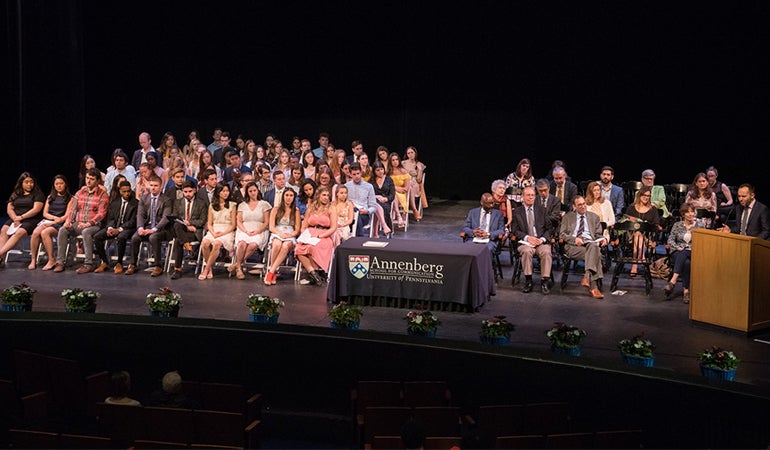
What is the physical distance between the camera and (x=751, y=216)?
9.91 metres

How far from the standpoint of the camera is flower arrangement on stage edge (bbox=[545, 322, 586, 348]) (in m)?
7.07

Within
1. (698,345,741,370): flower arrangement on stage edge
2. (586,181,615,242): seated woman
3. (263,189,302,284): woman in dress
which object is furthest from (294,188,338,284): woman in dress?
(698,345,741,370): flower arrangement on stage edge

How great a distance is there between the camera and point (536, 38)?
49.8 feet

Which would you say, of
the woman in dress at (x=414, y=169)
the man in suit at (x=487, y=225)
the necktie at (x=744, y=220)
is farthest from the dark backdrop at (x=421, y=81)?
the man in suit at (x=487, y=225)

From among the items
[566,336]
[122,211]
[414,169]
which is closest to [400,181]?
[414,169]

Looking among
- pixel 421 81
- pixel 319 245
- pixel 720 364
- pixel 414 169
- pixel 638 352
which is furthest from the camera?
pixel 421 81

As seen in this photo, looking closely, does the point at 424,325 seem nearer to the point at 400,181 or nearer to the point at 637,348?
the point at 637,348

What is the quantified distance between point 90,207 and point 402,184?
440 cm

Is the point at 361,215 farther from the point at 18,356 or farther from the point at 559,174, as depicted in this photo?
the point at 18,356

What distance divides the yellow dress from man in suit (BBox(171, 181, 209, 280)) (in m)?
3.49

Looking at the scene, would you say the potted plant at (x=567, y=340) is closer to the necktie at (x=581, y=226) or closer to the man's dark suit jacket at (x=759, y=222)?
the necktie at (x=581, y=226)

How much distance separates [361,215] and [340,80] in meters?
5.37

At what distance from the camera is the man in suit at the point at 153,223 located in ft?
35.0

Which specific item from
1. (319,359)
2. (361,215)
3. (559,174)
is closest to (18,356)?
(319,359)
